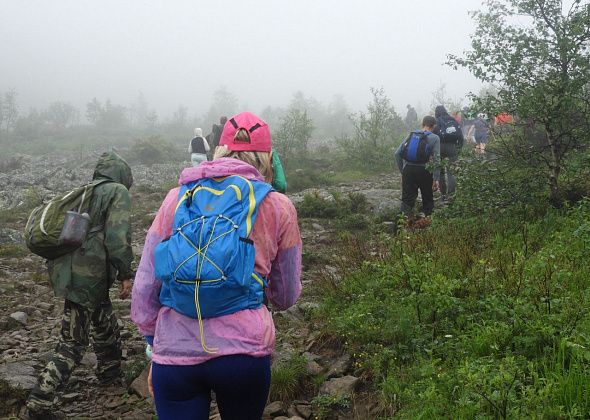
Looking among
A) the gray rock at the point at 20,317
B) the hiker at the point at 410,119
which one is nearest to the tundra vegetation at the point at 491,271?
the gray rock at the point at 20,317

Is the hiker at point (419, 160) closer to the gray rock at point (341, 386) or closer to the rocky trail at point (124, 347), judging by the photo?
the rocky trail at point (124, 347)

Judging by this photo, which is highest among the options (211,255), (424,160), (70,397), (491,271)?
(424,160)

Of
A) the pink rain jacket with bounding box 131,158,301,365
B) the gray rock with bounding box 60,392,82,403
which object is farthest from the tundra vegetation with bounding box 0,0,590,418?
the pink rain jacket with bounding box 131,158,301,365

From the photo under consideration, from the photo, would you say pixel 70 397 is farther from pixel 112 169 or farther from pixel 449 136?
pixel 449 136

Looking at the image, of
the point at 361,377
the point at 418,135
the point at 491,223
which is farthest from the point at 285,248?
the point at 418,135

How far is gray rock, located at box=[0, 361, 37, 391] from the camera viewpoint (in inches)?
174

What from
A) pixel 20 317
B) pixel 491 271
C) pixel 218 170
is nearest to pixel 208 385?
pixel 218 170

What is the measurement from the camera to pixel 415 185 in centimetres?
862

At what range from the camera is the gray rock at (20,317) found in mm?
6086

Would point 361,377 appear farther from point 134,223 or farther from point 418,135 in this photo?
point 134,223

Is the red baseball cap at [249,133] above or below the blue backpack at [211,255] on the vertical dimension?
above

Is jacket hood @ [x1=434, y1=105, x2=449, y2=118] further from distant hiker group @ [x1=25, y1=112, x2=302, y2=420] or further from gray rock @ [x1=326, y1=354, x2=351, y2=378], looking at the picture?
distant hiker group @ [x1=25, y1=112, x2=302, y2=420]

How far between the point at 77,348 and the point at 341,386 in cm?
228

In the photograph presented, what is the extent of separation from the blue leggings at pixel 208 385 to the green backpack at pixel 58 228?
228cm
